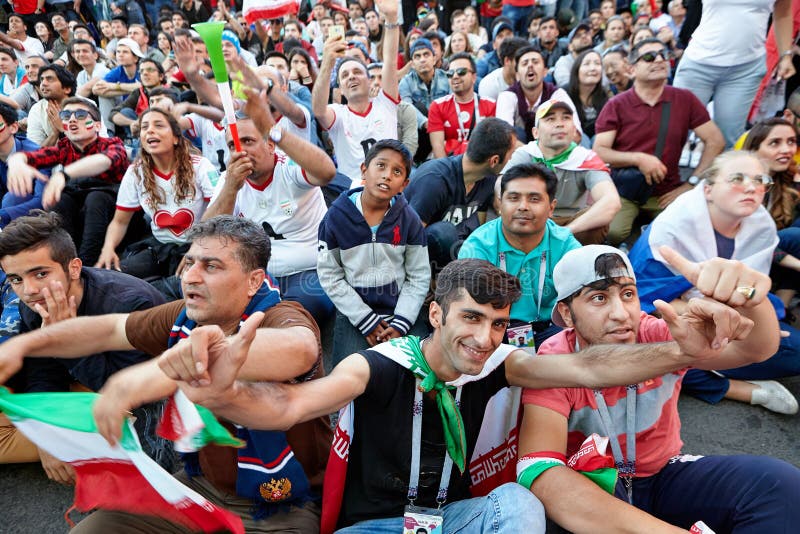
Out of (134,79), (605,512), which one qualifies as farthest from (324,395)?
(134,79)

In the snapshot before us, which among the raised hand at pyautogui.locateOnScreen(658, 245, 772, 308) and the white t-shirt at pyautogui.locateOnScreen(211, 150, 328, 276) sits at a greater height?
the raised hand at pyautogui.locateOnScreen(658, 245, 772, 308)

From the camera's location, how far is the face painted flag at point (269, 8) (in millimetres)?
4469

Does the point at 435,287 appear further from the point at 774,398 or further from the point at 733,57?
the point at 733,57

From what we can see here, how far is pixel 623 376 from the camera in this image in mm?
1727

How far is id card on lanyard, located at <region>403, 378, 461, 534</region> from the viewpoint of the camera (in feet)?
5.82

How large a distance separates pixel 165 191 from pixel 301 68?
3438 millimetres

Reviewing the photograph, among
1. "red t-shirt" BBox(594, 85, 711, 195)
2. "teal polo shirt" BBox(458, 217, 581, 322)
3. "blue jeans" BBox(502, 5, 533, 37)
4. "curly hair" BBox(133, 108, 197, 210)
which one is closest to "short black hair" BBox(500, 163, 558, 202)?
"teal polo shirt" BBox(458, 217, 581, 322)

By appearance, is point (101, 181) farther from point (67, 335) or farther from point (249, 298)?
point (249, 298)

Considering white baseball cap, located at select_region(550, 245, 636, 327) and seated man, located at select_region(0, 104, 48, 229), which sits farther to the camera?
seated man, located at select_region(0, 104, 48, 229)

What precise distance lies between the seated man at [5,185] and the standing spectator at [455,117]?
131 inches

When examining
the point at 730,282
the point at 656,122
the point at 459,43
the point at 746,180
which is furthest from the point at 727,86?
the point at 459,43

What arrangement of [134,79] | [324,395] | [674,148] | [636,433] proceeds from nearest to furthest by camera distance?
[324,395]
[636,433]
[674,148]
[134,79]

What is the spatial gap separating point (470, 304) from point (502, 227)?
4.23 ft

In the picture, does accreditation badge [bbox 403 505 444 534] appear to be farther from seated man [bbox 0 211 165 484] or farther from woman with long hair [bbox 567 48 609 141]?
woman with long hair [bbox 567 48 609 141]
